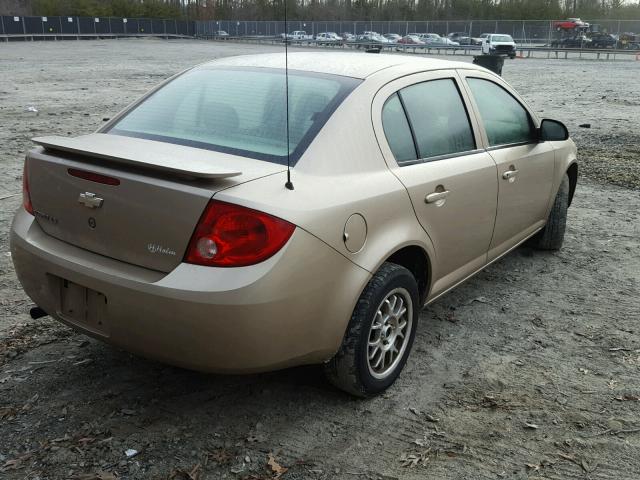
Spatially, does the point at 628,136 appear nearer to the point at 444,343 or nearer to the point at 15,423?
the point at 444,343

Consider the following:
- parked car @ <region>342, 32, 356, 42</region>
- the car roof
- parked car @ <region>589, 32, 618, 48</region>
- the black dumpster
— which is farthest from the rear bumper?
parked car @ <region>342, 32, 356, 42</region>

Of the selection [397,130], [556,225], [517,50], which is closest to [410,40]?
[517,50]

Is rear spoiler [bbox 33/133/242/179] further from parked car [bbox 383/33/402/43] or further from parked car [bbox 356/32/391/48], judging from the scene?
parked car [bbox 383/33/402/43]

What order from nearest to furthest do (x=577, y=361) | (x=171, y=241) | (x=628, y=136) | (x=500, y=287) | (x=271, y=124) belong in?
(x=171, y=241), (x=271, y=124), (x=577, y=361), (x=500, y=287), (x=628, y=136)

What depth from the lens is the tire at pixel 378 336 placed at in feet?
9.89

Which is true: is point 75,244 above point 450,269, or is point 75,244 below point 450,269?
above

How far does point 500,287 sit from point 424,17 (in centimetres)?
8210

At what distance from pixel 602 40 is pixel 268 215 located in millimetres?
48891

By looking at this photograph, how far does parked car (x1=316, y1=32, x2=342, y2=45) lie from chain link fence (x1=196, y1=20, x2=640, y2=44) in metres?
1.15

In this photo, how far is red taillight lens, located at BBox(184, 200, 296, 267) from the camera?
257 cm

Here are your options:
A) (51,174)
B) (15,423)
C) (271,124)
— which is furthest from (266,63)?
(15,423)

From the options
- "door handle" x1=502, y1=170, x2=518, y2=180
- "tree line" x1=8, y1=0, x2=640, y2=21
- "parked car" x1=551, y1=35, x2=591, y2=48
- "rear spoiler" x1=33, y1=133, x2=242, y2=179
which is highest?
"tree line" x1=8, y1=0, x2=640, y2=21

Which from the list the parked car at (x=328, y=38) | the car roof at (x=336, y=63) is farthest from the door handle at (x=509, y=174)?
the parked car at (x=328, y=38)

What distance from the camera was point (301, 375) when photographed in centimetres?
345
